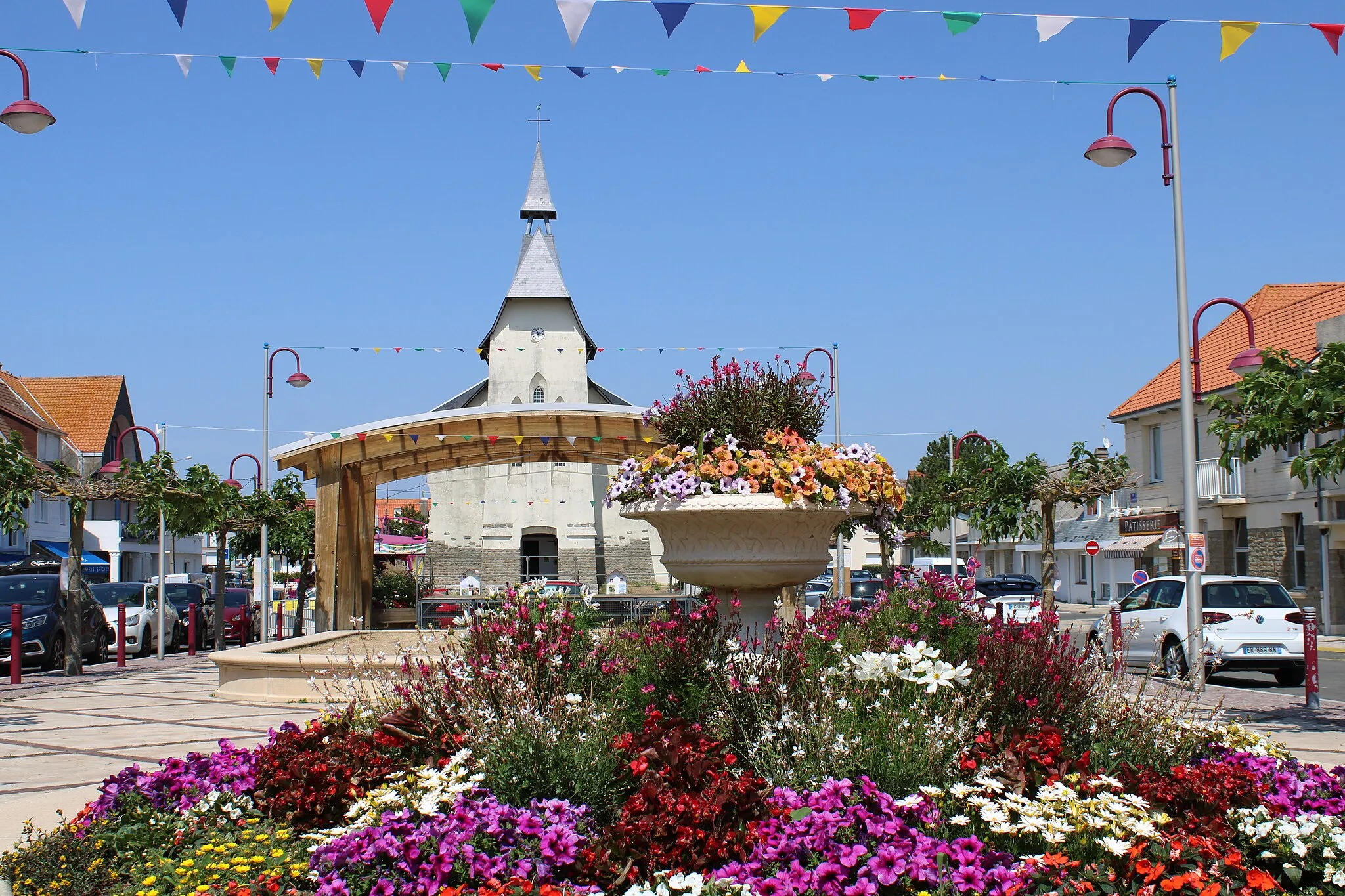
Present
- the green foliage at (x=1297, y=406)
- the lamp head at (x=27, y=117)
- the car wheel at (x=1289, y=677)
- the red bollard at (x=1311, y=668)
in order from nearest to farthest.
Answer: the green foliage at (x=1297, y=406)
the lamp head at (x=27, y=117)
the red bollard at (x=1311, y=668)
the car wheel at (x=1289, y=677)

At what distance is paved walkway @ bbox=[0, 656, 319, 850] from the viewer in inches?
292

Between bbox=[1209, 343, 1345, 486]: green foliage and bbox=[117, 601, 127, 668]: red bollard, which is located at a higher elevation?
bbox=[1209, 343, 1345, 486]: green foliage

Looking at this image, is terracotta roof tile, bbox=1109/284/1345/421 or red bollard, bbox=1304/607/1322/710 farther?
terracotta roof tile, bbox=1109/284/1345/421

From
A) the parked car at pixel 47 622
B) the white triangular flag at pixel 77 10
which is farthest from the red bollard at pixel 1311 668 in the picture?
the parked car at pixel 47 622

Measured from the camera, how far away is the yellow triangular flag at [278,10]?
7777 mm

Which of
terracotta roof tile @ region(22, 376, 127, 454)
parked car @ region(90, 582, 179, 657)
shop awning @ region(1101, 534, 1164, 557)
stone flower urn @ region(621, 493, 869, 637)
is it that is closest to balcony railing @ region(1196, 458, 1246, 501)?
shop awning @ region(1101, 534, 1164, 557)

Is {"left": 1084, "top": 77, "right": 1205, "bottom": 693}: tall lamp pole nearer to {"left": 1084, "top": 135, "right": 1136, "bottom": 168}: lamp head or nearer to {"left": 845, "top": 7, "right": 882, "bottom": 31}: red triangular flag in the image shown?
{"left": 1084, "top": 135, "right": 1136, "bottom": 168}: lamp head

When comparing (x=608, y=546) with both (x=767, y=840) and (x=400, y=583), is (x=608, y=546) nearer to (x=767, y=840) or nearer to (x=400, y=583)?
(x=400, y=583)

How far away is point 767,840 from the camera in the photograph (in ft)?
14.4

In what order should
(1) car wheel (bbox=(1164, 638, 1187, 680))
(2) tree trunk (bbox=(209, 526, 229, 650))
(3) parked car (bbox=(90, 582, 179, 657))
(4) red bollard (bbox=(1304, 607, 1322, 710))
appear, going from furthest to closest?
(3) parked car (bbox=(90, 582, 179, 657)) < (2) tree trunk (bbox=(209, 526, 229, 650)) < (1) car wheel (bbox=(1164, 638, 1187, 680)) < (4) red bollard (bbox=(1304, 607, 1322, 710))

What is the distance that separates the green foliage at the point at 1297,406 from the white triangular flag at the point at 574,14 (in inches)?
248

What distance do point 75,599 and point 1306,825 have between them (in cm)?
1756

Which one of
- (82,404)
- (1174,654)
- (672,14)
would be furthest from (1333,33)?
(82,404)

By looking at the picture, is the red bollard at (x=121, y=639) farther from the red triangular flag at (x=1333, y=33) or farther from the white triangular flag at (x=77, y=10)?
the red triangular flag at (x=1333, y=33)
